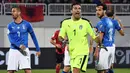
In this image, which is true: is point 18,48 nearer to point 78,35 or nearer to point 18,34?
point 18,34

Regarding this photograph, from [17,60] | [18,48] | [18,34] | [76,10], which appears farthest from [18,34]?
[76,10]

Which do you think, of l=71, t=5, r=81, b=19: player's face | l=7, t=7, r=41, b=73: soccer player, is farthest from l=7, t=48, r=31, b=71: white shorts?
l=71, t=5, r=81, b=19: player's face

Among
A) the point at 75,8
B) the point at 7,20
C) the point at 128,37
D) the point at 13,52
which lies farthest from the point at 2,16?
the point at 75,8

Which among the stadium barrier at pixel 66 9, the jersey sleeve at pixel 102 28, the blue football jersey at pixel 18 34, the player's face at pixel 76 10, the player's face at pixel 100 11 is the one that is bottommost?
the stadium barrier at pixel 66 9

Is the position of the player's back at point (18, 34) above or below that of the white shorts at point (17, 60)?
above

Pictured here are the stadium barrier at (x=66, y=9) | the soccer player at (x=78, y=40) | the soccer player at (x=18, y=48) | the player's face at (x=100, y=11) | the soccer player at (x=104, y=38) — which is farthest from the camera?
the stadium barrier at (x=66, y=9)

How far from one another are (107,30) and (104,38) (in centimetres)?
22

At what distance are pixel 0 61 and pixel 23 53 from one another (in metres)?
9.15

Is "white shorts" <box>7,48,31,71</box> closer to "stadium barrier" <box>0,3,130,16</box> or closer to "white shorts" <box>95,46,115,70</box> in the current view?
"white shorts" <box>95,46,115,70</box>

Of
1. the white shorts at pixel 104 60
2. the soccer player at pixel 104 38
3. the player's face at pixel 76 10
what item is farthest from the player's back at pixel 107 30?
the player's face at pixel 76 10

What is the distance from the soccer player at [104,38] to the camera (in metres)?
12.2

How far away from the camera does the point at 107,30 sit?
12.6 metres

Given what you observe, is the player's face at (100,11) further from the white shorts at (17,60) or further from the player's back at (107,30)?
the white shorts at (17,60)

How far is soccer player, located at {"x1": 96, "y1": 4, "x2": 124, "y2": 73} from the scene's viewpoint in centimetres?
1223
